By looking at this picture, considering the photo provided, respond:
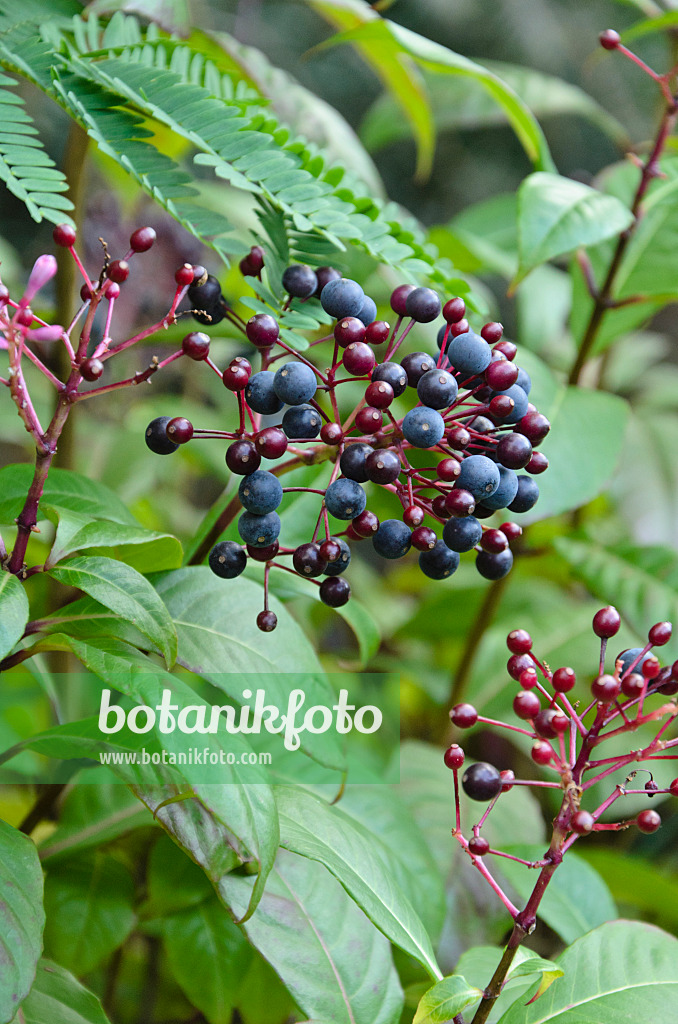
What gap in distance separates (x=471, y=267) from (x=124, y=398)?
0.84 meters

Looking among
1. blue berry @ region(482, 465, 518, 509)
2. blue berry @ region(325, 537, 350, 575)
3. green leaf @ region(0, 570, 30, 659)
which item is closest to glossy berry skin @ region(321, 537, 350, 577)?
blue berry @ region(325, 537, 350, 575)

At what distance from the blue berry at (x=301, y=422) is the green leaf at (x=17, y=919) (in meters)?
0.34

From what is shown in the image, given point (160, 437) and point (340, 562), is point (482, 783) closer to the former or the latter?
point (340, 562)

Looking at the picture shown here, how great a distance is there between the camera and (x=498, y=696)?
1176mm

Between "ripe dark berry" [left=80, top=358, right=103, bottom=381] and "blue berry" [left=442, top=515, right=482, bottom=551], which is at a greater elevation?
"ripe dark berry" [left=80, top=358, right=103, bottom=381]

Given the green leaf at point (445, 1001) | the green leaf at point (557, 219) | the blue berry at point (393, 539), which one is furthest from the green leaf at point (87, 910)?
the green leaf at point (557, 219)

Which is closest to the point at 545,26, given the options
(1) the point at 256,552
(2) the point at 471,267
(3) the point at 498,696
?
(2) the point at 471,267

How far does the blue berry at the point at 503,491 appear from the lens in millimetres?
558


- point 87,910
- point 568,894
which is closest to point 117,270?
point 87,910

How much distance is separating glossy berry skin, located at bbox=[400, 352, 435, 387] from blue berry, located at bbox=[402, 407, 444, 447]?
50mm

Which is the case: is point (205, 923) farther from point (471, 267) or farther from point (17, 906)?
point (471, 267)

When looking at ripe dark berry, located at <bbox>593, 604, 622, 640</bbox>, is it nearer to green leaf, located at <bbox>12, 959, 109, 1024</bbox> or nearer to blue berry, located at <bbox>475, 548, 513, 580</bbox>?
blue berry, located at <bbox>475, 548, 513, 580</bbox>

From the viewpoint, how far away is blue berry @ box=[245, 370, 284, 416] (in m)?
0.57

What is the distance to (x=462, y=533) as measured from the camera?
55 centimetres
